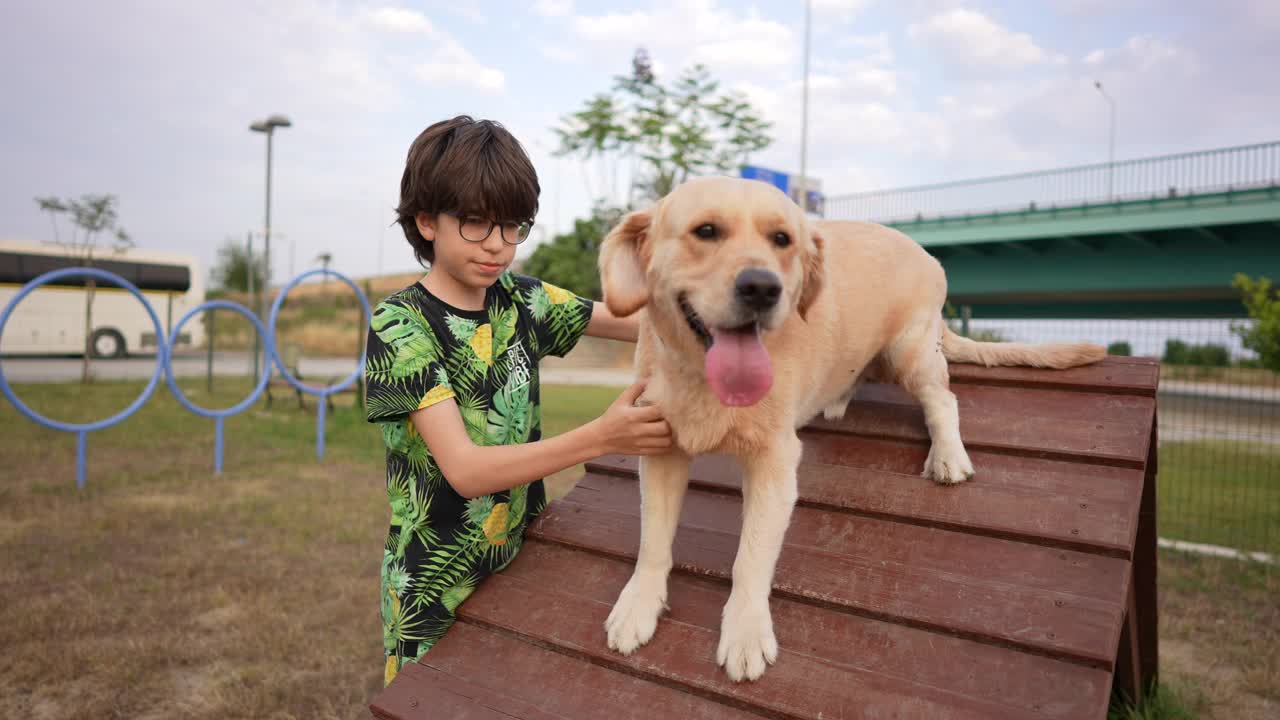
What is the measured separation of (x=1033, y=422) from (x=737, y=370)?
1500mm

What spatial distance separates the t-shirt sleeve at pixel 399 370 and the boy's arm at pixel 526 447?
47 millimetres

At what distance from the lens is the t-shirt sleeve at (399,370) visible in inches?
83.1

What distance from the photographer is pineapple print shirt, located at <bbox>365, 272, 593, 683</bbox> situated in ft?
7.02

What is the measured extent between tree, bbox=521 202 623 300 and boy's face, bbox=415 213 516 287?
1027 inches

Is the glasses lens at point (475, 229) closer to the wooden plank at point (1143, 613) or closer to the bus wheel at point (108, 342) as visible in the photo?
the wooden plank at point (1143, 613)

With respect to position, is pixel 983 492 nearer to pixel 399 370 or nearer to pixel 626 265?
pixel 626 265

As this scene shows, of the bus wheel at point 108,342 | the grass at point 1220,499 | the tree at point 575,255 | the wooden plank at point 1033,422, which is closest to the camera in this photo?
the wooden plank at point 1033,422

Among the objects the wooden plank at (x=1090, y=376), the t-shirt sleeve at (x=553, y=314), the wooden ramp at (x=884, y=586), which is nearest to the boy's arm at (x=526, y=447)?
the wooden ramp at (x=884, y=586)

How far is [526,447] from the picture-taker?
2.05 metres

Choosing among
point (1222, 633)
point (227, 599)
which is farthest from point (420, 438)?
point (1222, 633)

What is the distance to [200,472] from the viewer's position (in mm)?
8109

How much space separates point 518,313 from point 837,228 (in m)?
1.41

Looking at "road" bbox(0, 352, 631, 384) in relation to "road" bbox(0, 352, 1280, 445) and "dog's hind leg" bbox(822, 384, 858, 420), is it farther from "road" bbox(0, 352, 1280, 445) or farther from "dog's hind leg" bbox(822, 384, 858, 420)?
"dog's hind leg" bbox(822, 384, 858, 420)

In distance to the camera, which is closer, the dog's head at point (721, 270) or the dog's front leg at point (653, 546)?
the dog's head at point (721, 270)
